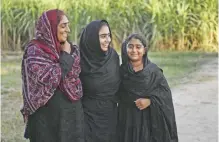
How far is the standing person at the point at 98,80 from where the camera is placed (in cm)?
281

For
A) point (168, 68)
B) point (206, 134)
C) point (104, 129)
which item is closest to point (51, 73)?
point (104, 129)

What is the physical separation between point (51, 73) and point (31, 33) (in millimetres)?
8374

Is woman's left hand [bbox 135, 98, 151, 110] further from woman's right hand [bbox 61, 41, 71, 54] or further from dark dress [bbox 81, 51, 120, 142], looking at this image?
woman's right hand [bbox 61, 41, 71, 54]

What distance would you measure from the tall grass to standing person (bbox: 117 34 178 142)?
7.13 meters

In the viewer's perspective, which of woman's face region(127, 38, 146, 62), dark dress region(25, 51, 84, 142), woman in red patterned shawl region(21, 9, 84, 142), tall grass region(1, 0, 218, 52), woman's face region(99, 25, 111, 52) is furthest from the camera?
tall grass region(1, 0, 218, 52)

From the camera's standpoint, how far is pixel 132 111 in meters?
3.02

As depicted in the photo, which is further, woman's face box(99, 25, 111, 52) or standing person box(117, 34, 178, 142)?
standing person box(117, 34, 178, 142)

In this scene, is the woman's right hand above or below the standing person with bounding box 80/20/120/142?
above

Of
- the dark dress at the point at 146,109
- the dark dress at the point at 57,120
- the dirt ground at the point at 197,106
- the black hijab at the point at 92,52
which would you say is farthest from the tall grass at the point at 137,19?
the dark dress at the point at 57,120

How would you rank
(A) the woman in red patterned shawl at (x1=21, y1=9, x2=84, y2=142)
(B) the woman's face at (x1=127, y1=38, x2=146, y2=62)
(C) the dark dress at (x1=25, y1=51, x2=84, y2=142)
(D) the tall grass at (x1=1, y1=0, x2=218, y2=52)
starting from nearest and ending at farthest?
(A) the woman in red patterned shawl at (x1=21, y1=9, x2=84, y2=142) → (C) the dark dress at (x1=25, y1=51, x2=84, y2=142) → (B) the woman's face at (x1=127, y1=38, x2=146, y2=62) → (D) the tall grass at (x1=1, y1=0, x2=218, y2=52)

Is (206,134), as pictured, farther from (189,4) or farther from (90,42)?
(189,4)

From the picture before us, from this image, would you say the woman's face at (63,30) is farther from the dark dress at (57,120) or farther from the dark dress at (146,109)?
the dark dress at (146,109)

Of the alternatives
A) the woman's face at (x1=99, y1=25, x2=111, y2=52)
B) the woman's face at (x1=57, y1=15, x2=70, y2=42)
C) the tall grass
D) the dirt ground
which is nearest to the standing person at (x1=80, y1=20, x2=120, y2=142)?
the woman's face at (x1=99, y1=25, x2=111, y2=52)

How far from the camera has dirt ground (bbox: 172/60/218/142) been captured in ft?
15.1
